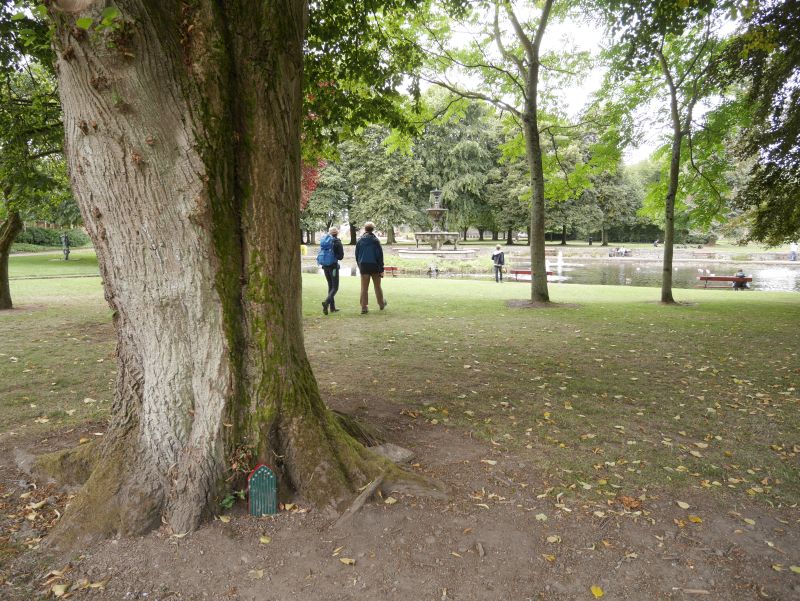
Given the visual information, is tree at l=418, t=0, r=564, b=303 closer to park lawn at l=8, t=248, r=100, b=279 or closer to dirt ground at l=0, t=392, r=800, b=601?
dirt ground at l=0, t=392, r=800, b=601

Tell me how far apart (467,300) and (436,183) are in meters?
35.0

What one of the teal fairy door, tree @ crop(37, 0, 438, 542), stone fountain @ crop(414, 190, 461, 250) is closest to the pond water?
stone fountain @ crop(414, 190, 461, 250)

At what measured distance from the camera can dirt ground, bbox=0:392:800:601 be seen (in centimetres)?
269

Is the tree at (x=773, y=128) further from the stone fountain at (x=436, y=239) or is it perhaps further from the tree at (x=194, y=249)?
the stone fountain at (x=436, y=239)

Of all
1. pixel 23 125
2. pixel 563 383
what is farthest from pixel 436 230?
pixel 563 383

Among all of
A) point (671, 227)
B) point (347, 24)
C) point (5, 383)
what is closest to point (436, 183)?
point (671, 227)

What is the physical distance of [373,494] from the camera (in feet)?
11.4

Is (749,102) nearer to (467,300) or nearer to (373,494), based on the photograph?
(467,300)

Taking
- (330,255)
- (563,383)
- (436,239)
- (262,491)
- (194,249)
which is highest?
(436,239)

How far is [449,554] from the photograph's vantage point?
9.75ft

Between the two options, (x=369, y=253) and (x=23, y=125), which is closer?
(x=23, y=125)

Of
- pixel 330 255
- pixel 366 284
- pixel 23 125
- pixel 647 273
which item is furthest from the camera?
pixel 647 273

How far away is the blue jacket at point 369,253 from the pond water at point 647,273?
1538 centimetres

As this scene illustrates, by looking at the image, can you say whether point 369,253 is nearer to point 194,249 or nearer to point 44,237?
point 194,249
